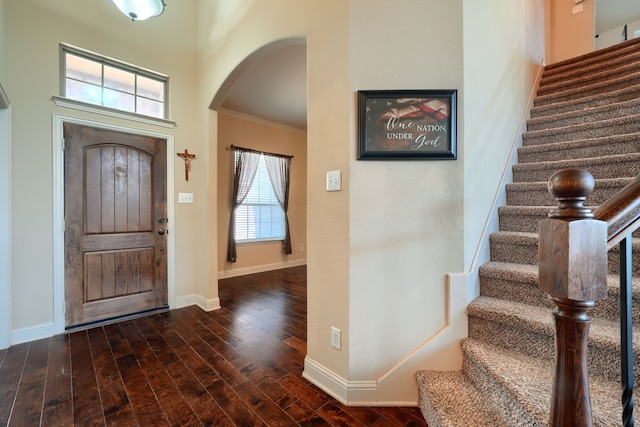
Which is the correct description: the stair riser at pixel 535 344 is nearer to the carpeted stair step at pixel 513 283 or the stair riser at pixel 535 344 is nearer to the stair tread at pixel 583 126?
the carpeted stair step at pixel 513 283

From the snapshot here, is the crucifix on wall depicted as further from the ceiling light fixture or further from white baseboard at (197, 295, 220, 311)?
white baseboard at (197, 295, 220, 311)

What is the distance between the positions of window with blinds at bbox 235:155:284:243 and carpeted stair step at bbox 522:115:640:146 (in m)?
3.99

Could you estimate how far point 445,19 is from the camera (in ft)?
5.26

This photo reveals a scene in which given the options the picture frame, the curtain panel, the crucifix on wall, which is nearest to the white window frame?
the crucifix on wall

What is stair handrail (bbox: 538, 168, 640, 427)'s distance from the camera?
0.60 metres

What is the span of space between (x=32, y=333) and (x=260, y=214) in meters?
3.30

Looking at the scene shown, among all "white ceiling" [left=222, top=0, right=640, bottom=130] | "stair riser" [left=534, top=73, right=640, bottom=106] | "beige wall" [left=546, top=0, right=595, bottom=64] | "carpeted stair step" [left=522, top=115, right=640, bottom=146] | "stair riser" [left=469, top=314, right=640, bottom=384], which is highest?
"beige wall" [left=546, top=0, right=595, bottom=64]

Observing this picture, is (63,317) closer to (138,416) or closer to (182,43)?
(138,416)

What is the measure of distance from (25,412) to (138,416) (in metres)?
0.67

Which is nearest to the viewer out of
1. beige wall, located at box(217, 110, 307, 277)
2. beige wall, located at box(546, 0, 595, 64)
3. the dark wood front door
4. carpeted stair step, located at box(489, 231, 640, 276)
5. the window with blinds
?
carpeted stair step, located at box(489, 231, 640, 276)

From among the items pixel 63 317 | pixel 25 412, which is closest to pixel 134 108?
pixel 63 317

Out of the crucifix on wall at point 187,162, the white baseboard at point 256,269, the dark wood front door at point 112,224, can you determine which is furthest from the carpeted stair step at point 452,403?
the white baseboard at point 256,269

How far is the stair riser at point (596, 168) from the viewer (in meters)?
1.86

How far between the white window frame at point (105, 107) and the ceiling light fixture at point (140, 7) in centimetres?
66
